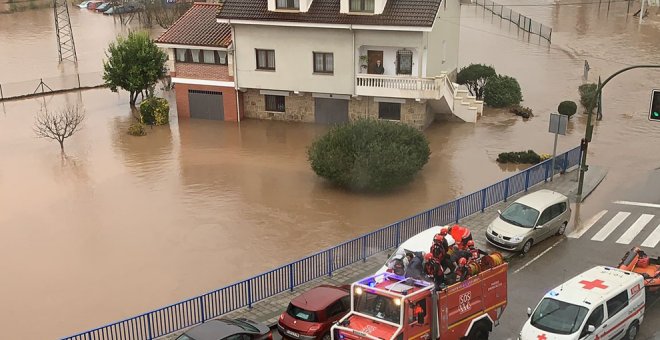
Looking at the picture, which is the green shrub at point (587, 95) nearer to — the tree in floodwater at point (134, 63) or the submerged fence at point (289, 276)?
the submerged fence at point (289, 276)

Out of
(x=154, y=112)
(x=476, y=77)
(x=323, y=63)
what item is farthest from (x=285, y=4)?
(x=476, y=77)

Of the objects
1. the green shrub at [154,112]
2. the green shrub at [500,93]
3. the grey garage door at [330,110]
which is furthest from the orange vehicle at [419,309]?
the green shrub at [500,93]

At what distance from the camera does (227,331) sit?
45.3 feet

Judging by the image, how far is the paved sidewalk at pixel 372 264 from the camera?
16438mm

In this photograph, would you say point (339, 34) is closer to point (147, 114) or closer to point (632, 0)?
point (147, 114)

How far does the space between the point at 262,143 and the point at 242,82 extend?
13.8 feet

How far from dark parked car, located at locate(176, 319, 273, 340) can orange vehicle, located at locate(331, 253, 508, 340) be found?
181cm

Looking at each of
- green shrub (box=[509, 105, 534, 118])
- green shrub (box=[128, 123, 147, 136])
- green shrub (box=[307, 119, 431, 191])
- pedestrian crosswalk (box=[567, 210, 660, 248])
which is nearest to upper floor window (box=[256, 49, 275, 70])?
green shrub (box=[128, 123, 147, 136])

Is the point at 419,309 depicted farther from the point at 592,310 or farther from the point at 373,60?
the point at 373,60

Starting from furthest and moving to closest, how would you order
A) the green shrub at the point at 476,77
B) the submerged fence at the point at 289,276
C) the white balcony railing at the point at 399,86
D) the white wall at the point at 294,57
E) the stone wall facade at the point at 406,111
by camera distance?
1. the green shrub at the point at 476,77
2. the stone wall facade at the point at 406,111
3. the white wall at the point at 294,57
4. the white balcony railing at the point at 399,86
5. the submerged fence at the point at 289,276

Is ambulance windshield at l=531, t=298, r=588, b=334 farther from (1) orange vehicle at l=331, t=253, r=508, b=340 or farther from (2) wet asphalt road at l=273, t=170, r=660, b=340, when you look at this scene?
(2) wet asphalt road at l=273, t=170, r=660, b=340

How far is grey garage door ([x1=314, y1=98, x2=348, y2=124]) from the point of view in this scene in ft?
112

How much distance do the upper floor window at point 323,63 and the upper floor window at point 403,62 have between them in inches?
126

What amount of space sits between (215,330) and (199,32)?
24091 mm
